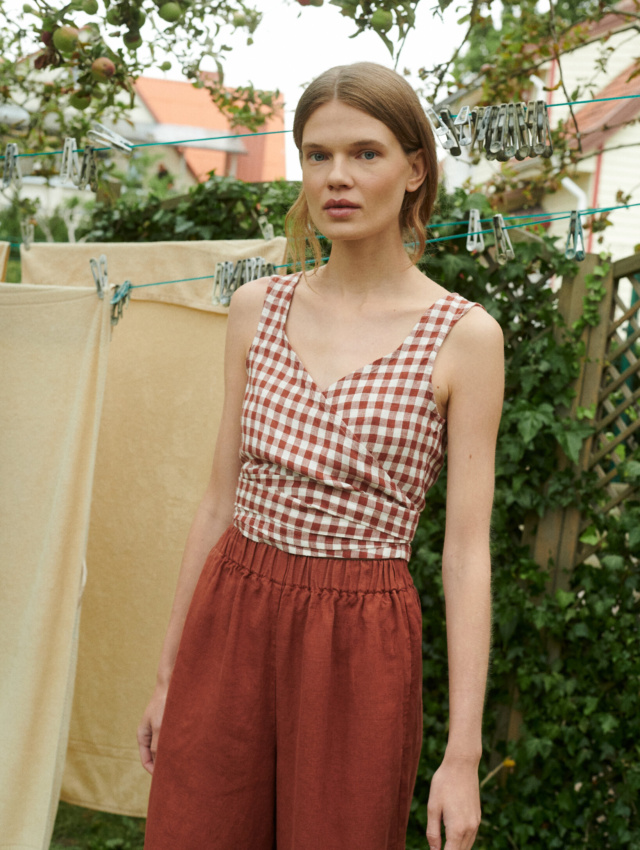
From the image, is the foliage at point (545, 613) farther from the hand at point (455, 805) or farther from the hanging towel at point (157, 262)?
the hand at point (455, 805)

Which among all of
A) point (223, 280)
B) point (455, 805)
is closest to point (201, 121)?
point (223, 280)

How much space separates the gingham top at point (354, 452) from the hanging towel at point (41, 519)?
0.87 meters

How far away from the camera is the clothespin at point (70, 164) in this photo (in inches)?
75.0

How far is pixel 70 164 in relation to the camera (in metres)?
1.91

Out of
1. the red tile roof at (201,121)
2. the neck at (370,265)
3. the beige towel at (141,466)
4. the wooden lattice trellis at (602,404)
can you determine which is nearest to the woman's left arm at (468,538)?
the neck at (370,265)

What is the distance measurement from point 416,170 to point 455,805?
0.95 m

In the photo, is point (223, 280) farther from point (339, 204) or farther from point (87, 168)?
point (339, 204)

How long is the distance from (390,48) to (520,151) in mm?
502

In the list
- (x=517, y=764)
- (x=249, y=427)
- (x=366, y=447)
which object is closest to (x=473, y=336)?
(x=366, y=447)

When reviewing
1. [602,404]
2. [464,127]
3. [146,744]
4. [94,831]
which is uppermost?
[464,127]

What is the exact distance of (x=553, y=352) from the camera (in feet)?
8.79

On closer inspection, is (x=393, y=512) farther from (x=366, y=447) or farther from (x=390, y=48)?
(x=390, y=48)

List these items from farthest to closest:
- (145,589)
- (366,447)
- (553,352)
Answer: (553,352) < (145,589) < (366,447)

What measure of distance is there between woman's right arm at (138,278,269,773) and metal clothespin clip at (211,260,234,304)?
687mm
